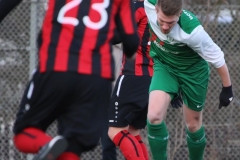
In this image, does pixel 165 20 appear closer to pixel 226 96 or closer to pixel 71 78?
pixel 226 96

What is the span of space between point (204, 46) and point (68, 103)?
204 centimetres

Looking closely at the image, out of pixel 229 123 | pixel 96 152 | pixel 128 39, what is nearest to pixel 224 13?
pixel 229 123

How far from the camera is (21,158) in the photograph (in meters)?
9.06

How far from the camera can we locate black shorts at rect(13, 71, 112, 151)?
457cm

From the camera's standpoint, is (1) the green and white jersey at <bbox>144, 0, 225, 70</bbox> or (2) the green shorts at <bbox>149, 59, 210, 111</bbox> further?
(2) the green shorts at <bbox>149, 59, 210, 111</bbox>

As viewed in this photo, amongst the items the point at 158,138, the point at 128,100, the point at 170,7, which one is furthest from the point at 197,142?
the point at 170,7

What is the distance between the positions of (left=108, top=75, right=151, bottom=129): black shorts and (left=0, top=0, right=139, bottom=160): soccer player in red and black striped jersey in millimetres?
2278

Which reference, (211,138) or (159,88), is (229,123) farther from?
(159,88)

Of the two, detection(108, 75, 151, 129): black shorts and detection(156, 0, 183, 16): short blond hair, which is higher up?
detection(156, 0, 183, 16): short blond hair

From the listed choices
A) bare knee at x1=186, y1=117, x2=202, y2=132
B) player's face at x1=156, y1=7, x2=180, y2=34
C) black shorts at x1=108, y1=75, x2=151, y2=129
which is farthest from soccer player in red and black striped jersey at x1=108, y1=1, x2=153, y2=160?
player's face at x1=156, y1=7, x2=180, y2=34

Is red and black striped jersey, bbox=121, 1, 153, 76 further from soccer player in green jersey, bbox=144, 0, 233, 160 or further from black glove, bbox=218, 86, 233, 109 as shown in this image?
black glove, bbox=218, 86, 233, 109

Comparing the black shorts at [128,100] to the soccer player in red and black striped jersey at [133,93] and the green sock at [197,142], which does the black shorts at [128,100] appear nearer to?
the soccer player in red and black striped jersey at [133,93]

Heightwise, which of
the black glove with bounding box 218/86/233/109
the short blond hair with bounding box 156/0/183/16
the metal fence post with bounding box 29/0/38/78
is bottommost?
the metal fence post with bounding box 29/0/38/78

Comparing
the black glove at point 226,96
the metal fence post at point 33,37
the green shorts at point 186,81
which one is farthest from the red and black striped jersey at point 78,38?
the metal fence post at point 33,37
